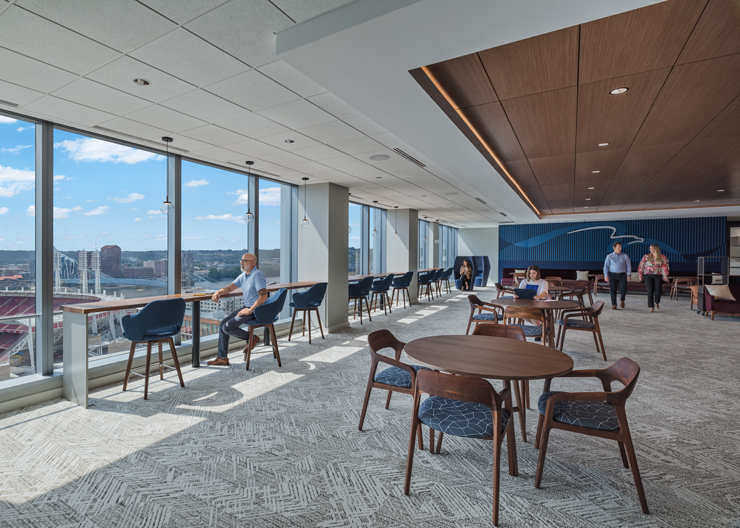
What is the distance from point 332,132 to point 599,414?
3521 millimetres

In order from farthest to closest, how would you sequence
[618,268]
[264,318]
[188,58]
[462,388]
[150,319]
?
[618,268], [264,318], [150,319], [188,58], [462,388]

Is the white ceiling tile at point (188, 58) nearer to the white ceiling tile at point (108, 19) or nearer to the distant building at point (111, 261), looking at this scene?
the white ceiling tile at point (108, 19)

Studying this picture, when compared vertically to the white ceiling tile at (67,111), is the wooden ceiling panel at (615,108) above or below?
above

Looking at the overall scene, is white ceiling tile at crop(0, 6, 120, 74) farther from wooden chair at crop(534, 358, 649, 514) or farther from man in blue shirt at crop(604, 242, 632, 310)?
man in blue shirt at crop(604, 242, 632, 310)

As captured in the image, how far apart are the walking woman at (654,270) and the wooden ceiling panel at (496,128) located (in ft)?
19.1

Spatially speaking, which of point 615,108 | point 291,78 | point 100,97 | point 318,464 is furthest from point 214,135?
point 615,108

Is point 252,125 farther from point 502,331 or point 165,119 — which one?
point 502,331

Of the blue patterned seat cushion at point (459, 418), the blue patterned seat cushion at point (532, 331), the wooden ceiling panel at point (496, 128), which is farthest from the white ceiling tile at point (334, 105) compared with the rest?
the blue patterned seat cushion at point (532, 331)

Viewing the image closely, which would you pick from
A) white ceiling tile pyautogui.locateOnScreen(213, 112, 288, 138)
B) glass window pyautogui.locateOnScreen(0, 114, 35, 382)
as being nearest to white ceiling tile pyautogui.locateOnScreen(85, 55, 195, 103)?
white ceiling tile pyautogui.locateOnScreen(213, 112, 288, 138)

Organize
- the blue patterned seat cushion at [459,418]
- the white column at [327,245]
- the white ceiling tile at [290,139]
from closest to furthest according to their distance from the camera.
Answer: the blue patterned seat cushion at [459,418] < the white ceiling tile at [290,139] < the white column at [327,245]

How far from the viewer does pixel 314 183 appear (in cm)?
698

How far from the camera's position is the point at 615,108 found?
366 cm

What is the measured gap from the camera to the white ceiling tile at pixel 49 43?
2.15m

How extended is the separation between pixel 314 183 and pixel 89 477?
216 inches
